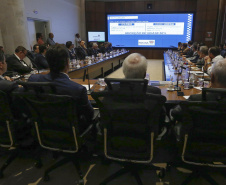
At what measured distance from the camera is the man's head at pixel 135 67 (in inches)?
57.9

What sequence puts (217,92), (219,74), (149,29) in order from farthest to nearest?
(149,29) → (219,74) → (217,92)

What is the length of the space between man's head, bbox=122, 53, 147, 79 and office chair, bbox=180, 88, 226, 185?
1.40 feet

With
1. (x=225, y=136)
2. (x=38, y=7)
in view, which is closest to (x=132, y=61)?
(x=225, y=136)

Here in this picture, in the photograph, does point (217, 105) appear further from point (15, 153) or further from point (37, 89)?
point (15, 153)

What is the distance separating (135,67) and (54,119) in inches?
29.4

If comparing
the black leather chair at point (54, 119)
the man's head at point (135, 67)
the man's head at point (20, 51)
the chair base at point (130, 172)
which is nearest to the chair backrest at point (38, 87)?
the black leather chair at point (54, 119)

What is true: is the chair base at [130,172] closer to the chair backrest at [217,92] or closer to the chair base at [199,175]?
the chair base at [199,175]

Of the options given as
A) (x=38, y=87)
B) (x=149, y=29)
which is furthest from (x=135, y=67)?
(x=149, y=29)

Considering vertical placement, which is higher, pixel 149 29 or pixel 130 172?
pixel 149 29

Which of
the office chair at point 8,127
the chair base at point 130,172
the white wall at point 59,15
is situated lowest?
the chair base at point 130,172

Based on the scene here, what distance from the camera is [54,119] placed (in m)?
1.46

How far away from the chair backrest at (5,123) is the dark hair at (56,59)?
0.43 meters

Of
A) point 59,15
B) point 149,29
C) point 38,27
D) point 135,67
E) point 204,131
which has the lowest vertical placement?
point 204,131

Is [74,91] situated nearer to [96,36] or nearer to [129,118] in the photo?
[129,118]
